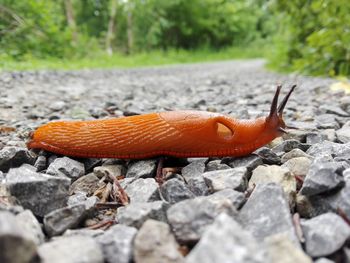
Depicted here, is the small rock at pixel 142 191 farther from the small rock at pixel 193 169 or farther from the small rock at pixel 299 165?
the small rock at pixel 299 165

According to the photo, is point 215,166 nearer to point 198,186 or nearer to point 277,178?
point 198,186

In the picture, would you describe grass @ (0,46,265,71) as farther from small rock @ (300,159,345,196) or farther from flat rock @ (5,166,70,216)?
small rock @ (300,159,345,196)

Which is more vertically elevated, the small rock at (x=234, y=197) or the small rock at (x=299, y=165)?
the small rock at (x=234, y=197)

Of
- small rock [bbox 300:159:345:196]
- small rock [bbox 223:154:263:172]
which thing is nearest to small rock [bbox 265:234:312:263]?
small rock [bbox 300:159:345:196]

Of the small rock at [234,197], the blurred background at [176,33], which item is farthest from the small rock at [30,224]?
the blurred background at [176,33]

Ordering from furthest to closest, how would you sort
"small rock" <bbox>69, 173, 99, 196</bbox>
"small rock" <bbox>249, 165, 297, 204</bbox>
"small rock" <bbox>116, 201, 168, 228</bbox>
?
1. "small rock" <bbox>69, 173, 99, 196</bbox>
2. "small rock" <bbox>249, 165, 297, 204</bbox>
3. "small rock" <bbox>116, 201, 168, 228</bbox>
